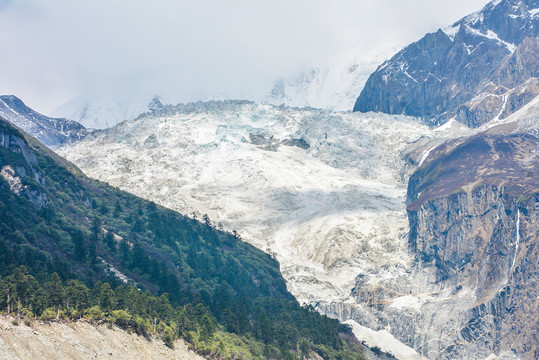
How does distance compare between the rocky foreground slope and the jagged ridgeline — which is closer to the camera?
the rocky foreground slope

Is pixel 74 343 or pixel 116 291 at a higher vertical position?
pixel 116 291

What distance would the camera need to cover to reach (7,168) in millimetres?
186500

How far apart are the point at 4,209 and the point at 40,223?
10.3 metres

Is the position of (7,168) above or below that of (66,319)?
above

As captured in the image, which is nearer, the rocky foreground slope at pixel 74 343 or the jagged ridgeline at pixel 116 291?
the rocky foreground slope at pixel 74 343

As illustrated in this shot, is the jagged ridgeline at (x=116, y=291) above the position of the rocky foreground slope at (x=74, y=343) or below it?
above

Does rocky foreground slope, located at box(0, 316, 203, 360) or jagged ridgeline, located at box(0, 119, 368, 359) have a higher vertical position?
jagged ridgeline, located at box(0, 119, 368, 359)

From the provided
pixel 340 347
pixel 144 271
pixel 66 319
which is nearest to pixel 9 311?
pixel 66 319

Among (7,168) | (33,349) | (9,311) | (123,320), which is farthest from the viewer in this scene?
(7,168)

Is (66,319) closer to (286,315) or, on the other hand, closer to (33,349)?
(33,349)

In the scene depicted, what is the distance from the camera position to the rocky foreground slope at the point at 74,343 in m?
86.3

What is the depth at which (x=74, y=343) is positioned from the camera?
9619 cm

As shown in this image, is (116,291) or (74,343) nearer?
→ (74,343)

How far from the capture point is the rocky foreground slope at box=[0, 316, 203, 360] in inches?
3397
